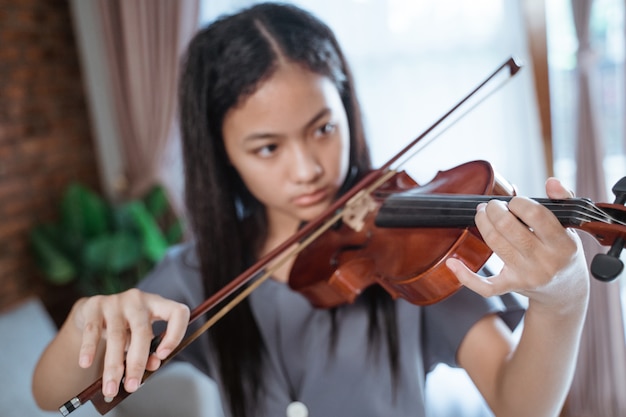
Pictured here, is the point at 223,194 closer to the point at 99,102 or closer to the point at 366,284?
the point at 366,284

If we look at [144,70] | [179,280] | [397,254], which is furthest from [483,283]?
[144,70]

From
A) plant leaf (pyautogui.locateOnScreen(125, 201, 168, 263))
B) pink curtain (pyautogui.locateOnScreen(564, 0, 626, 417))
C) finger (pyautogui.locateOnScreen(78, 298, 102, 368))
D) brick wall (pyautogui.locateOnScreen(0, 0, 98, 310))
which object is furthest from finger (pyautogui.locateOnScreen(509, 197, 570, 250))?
brick wall (pyautogui.locateOnScreen(0, 0, 98, 310))

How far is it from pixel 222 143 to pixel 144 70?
1.02m

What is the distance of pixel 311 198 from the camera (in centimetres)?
57

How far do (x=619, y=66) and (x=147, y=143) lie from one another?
115 cm

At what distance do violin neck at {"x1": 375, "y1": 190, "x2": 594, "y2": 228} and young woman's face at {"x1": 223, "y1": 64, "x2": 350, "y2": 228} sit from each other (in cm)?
6

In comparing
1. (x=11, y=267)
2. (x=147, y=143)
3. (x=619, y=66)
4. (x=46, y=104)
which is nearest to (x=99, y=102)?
(x=46, y=104)

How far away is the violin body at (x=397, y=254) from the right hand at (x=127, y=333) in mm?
190

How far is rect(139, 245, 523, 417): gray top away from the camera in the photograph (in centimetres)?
55

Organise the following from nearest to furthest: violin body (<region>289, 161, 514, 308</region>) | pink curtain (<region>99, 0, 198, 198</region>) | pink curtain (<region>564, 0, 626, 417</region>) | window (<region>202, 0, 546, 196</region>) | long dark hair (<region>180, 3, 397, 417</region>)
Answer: violin body (<region>289, 161, 514, 308</region>) < long dark hair (<region>180, 3, 397, 417</region>) < pink curtain (<region>564, 0, 626, 417</region>) < window (<region>202, 0, 546, 196</region>) < pink curtain (<region>99, 0, 198, 198</region>)

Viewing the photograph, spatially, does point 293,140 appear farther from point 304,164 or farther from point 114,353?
point 114,353

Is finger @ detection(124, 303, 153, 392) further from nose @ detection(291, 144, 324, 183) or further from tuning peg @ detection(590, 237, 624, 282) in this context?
tuning peg @ detection(590, 237, 624, 282)

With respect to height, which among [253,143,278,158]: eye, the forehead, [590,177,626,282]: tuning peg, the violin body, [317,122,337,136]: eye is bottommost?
the violin body

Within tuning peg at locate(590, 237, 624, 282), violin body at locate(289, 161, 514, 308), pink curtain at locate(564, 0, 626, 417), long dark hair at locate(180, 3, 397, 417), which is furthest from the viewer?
pink curtain at locate(564, 0, 626, 417)
